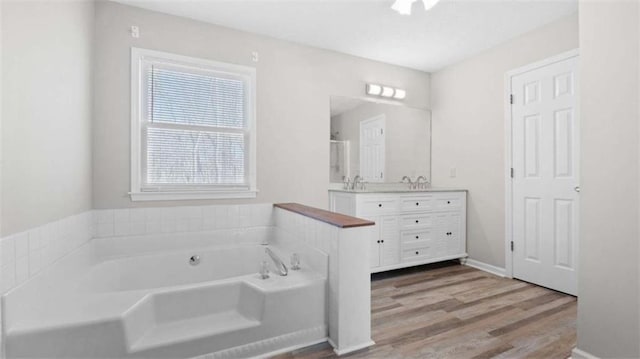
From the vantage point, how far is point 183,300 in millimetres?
1710

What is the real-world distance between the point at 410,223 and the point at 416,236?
17 centimetres

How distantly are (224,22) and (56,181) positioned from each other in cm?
184

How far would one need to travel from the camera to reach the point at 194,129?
2691 mm

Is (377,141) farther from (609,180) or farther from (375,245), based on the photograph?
(609,180)

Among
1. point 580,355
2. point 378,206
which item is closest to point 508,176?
point 378,206

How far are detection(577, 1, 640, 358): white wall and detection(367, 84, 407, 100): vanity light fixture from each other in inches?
81.0

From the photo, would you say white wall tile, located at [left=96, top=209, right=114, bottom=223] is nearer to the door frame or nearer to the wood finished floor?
the wood finished floor

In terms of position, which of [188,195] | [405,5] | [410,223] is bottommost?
[410,223]

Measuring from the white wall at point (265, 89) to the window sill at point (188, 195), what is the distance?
0.06 meters

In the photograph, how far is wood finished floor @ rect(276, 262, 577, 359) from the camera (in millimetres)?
1795

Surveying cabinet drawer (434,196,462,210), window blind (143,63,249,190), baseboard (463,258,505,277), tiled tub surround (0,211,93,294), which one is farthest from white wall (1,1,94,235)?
baseboard (463,258,505,277)

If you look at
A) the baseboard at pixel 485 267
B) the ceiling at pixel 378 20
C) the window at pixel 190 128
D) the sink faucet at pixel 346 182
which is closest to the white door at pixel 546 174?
the baseboard at pixel 485 267

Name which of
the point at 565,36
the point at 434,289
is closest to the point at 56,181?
the point at 434,289

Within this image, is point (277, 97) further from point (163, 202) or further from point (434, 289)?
point (434, 289)
